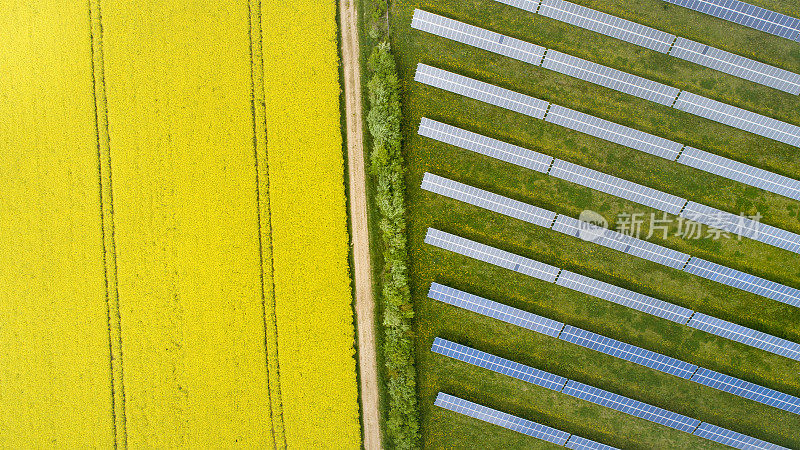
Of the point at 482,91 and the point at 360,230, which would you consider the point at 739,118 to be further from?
the point at 360,230

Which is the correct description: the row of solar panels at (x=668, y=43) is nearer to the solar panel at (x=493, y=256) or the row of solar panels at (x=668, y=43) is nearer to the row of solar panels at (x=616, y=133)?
the row of solar panels at (x=616, y=133)

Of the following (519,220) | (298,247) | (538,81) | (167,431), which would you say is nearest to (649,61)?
(538,81)

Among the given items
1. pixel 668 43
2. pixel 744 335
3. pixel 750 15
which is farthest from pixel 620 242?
pixel 750 15

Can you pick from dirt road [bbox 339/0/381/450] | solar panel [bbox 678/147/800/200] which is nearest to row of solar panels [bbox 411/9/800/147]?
solar panel [bbox 678/147/800/200]

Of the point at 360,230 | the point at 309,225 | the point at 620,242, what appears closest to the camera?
the point at 620,242

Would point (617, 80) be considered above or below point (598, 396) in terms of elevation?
above

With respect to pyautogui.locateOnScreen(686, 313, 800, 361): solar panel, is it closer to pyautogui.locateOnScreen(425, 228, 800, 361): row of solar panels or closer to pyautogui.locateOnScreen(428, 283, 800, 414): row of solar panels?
pyautogui.locateOnScreen(425, 228, 800, 361): row of solar panels
